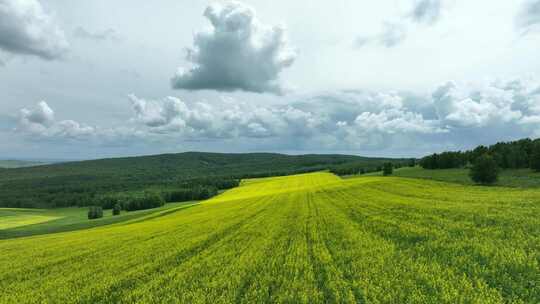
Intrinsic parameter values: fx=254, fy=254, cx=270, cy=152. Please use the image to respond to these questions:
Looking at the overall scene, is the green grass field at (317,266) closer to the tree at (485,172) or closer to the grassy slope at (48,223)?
the grassy slope at (48,223)

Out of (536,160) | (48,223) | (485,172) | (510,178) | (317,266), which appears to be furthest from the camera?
(536,160)

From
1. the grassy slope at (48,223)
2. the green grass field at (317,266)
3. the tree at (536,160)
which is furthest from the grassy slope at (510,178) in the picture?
the grassy slope at (48,223)

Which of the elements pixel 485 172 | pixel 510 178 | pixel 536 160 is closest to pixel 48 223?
pixel 485 172

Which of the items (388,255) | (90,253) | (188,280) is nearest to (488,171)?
(388,255)

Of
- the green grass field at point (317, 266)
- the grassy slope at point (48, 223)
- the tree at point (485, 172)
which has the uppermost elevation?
the tree at point (485, 172)

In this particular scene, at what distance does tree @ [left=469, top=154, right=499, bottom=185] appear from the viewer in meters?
56.2

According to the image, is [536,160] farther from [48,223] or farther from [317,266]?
[48,223]

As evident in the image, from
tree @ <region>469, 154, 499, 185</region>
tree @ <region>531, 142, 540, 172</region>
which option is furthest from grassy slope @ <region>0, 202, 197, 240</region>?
tree @ <region>531, 142, 540, 172</region>

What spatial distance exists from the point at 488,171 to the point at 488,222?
50.1 metres

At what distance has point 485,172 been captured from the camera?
5641 centimetres

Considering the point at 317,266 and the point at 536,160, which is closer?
the point at 317,266

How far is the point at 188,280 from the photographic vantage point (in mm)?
13055

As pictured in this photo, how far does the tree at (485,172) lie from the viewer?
5625 cm

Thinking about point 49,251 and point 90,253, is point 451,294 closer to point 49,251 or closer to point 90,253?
point 90,253
